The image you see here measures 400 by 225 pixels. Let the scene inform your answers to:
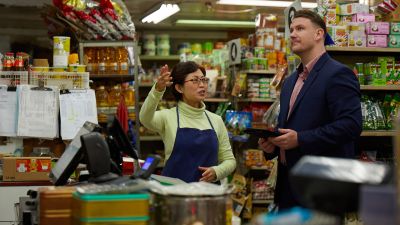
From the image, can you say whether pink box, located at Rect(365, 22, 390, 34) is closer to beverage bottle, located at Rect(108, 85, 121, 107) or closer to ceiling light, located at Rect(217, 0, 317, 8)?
beverage bottle, located at Rect(108, 85, 121, 107)

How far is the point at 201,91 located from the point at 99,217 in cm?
218

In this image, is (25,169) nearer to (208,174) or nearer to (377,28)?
(208,174)

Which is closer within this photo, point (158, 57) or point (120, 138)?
point (120, 138)

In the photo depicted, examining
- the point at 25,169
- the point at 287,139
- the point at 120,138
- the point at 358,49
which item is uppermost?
the point at 358,49

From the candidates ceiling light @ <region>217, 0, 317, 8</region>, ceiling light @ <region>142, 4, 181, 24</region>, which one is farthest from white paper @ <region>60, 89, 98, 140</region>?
ceiling light @ <region>217, 0, 317, 8</region>

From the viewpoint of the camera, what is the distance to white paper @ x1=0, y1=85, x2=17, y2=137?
14.7 ft

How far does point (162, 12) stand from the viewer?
1073 cm

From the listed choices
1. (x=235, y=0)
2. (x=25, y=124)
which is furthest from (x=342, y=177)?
(x=235, y=0)

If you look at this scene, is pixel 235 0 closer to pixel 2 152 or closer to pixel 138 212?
pixel 2 152

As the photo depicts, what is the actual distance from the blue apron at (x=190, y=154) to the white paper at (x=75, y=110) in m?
1.09

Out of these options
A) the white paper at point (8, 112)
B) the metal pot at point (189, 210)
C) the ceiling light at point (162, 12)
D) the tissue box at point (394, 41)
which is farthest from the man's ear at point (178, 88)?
the ceiling light at point (162, 12)

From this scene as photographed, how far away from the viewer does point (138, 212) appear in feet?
5.91

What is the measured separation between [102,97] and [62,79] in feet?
6.82

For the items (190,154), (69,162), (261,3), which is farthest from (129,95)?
(69,162)
